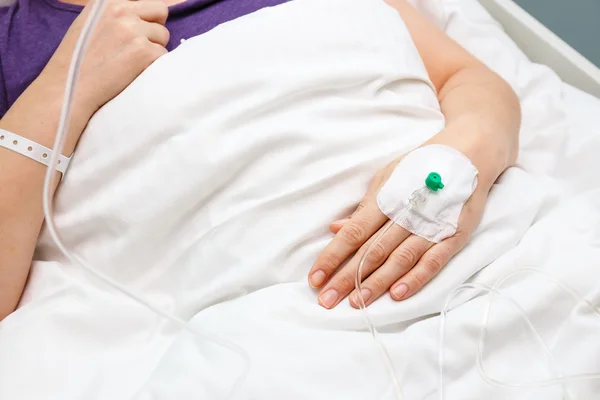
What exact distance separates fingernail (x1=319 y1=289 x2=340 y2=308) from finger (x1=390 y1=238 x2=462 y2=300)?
0.07 metres

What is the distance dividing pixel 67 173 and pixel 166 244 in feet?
0.55

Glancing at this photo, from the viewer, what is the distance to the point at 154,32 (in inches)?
32.8

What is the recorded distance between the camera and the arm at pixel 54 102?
712mm

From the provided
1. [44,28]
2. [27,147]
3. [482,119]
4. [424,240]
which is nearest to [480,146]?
[482,119]

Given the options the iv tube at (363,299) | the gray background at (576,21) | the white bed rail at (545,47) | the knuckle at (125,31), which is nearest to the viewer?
the iv tube at (363,299)

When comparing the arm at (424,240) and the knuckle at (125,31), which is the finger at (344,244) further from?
the knuckle at (125,31)

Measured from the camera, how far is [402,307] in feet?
2.02

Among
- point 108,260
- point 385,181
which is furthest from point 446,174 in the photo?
point 108,260

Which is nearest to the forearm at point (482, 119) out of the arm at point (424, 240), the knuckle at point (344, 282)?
the arm at point (424, 240)

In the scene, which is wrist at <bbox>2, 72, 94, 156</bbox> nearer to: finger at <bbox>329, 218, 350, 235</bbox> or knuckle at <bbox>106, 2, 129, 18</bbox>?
knuckle at <bbox>106, 2, 129, 18</bbox>

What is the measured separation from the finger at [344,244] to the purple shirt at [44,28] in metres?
0.43

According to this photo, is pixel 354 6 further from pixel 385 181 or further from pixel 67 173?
pixel 67 173

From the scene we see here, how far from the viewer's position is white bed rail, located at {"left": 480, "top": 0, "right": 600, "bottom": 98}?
105 centimetres

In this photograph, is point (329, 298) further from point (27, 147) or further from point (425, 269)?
→ point (27, 147)
